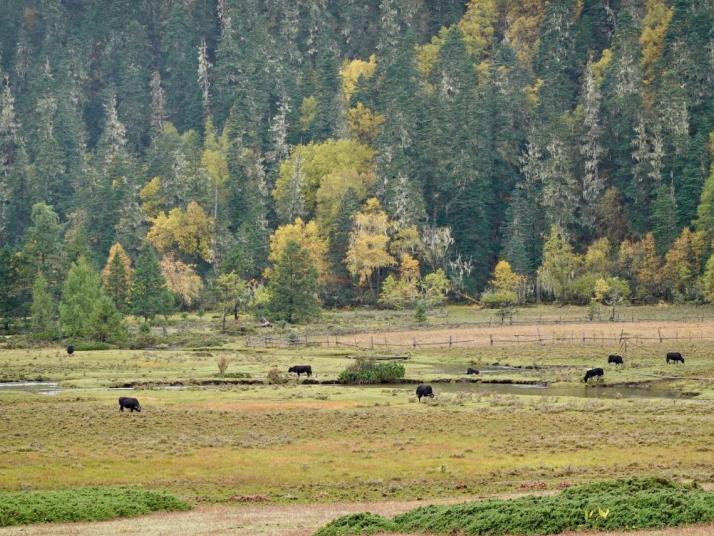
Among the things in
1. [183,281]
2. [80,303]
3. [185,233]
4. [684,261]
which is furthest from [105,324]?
[185,233]

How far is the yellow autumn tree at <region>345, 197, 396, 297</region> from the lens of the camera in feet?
577

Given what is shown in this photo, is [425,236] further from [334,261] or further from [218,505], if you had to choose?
[218,505]

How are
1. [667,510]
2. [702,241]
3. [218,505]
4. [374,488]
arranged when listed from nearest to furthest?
[667,510] < [218,505] < [374,488] < [702,241]

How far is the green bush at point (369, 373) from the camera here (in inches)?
3219

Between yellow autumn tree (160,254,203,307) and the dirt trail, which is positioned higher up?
yellow autumn tree (160,254,203,307)

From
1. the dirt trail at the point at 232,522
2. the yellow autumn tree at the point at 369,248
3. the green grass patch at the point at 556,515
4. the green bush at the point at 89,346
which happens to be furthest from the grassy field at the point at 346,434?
the yellow autumn tree at the point at 369,248

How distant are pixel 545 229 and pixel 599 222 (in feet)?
27.0

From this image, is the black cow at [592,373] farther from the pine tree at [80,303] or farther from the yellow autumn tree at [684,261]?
the yellow autumn tree at [684,261]

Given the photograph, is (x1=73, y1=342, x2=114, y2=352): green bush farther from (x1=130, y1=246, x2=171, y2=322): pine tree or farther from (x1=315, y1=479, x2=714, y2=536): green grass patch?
(x1=315, y1=479, x2=714, y2=536): green grass patch

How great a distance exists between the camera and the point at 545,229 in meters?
187

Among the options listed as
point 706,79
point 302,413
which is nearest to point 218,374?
point 302,413

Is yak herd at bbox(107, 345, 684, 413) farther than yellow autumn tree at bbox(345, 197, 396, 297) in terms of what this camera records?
No

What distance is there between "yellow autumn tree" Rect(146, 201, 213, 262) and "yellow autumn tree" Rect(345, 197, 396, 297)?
2717 cm

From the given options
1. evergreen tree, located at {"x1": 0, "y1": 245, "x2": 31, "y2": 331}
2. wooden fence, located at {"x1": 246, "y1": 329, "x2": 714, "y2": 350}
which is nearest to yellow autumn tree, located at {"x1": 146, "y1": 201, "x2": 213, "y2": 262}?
evergreen tree, located at {"x1": 0, "y1": 245, "x2": 31, "y2": 331}
